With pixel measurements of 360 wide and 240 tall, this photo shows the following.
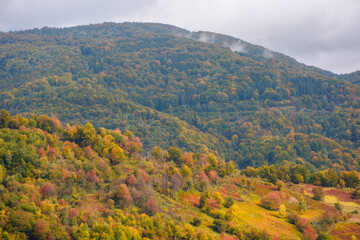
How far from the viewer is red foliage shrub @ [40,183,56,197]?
49.4 metres

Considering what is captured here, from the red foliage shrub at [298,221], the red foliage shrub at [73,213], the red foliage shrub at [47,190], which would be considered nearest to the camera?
the red foliage shrub at [73,213]

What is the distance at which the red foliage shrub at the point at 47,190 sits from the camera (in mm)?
49406

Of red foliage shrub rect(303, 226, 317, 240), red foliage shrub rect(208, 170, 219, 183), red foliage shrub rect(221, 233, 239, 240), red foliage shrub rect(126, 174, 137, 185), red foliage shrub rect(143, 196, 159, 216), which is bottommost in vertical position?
red foliage shrub rect(221, 233, 239, 240)

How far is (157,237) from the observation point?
45625 mm

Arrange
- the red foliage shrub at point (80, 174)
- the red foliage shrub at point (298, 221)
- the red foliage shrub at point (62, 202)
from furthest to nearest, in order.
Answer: the red foliage shrub at point (298, 221) → the red foliage shrub at point (80, 174) → the red foliage shrub at point (62, 202)

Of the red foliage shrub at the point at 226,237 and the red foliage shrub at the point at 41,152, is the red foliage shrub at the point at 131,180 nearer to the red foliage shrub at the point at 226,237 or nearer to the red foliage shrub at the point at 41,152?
the red foliage shrub at the point at 41,152

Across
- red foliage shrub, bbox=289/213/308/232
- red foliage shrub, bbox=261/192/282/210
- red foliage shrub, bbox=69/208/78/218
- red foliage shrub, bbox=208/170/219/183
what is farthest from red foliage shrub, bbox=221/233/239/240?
red foliage shrub, bbox=208/170/219/183

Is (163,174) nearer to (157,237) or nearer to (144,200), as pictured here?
(144,200)

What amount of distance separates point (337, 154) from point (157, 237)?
170168mm

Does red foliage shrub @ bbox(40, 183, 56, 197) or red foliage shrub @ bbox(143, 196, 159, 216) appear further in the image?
red foliage shrub @ bbox(143, 196, 159, 216)

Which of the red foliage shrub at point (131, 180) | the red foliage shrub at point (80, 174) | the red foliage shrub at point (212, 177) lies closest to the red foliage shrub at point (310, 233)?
the red foliage shrub at point (212, 177)

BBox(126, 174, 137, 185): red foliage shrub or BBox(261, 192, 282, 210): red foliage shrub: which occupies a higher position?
BBox(126, 174, 137, 185): red foliage shrub

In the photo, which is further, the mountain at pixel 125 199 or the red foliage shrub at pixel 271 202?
the red foliage shrub at pixel 271 202

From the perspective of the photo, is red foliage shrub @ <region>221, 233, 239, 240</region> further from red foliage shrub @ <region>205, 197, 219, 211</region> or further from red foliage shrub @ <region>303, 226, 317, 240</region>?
red foliage shrub @ <region>303, 226, 317, 240</region>
